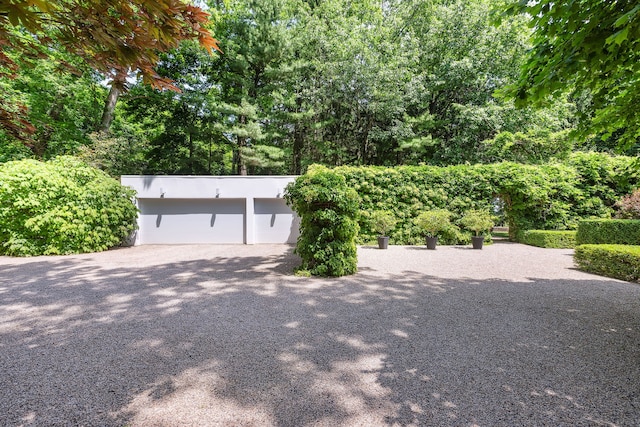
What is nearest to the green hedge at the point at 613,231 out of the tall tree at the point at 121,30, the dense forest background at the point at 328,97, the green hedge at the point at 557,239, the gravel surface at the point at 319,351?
the green hedge at the point at 557,239

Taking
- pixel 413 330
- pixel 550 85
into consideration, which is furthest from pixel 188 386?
pixel 550 85

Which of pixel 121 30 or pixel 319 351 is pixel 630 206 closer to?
pixel 319 351

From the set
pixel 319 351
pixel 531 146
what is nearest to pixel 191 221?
pixel 319 351

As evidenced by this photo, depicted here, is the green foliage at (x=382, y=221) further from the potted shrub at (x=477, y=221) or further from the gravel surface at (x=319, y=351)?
the gravel surface at (x=319, y=351)

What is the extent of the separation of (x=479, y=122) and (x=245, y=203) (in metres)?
11.8

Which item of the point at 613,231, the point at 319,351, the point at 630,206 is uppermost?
the point at 630,206

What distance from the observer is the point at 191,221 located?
1252cm

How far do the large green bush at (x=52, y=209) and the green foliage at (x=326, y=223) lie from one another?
24.2ft

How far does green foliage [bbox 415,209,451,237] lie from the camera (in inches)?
437

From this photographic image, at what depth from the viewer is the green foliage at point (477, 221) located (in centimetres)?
1121

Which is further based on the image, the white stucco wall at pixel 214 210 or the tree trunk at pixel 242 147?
the tree trunk at pixel 242 147

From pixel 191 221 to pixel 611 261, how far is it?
1293 centimetres

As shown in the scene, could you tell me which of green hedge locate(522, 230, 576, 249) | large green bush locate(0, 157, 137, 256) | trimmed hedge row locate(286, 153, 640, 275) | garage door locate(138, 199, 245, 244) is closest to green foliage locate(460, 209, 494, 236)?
trimmed hedge row locate(286, 153, 640, 275)

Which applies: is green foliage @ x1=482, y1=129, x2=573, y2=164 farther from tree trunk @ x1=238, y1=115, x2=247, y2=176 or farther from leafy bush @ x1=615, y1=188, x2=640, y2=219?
tree trunk @ x1=238, y1=115, x2=247, y2=176
